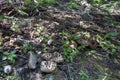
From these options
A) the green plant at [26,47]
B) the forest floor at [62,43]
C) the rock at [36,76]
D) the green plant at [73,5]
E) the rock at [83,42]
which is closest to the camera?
the rock at [36,76]

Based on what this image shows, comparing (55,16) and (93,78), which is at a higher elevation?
(55,16)

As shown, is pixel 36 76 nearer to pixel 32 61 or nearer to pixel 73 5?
pixel 32 61

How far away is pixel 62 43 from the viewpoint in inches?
138

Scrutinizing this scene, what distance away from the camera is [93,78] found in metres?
3.18

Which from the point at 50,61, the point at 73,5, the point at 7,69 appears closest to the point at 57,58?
the point at 50,61

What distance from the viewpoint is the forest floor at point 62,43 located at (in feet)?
10.4

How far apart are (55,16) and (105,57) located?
1.07 metres

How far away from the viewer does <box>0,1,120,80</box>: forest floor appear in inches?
125

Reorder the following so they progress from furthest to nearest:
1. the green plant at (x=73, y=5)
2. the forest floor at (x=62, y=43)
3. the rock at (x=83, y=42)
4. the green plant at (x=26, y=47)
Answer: the green plant at (x=73, y=5) → the rock at (x=83, y=42) → the green plant at (x=26, y=47) → the forest floor at (x=62, y=43)

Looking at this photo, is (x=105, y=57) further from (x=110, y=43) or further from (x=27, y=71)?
(x=27, y=71)

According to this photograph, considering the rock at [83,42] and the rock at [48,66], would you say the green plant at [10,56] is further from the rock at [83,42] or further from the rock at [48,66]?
the rock at [83,42]

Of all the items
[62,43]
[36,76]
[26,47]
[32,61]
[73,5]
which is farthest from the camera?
[73,5]

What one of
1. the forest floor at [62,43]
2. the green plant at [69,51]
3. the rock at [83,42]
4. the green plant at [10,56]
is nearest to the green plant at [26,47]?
the forest floor at [62,43]

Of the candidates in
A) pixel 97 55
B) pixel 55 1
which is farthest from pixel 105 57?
pixel 55 1
